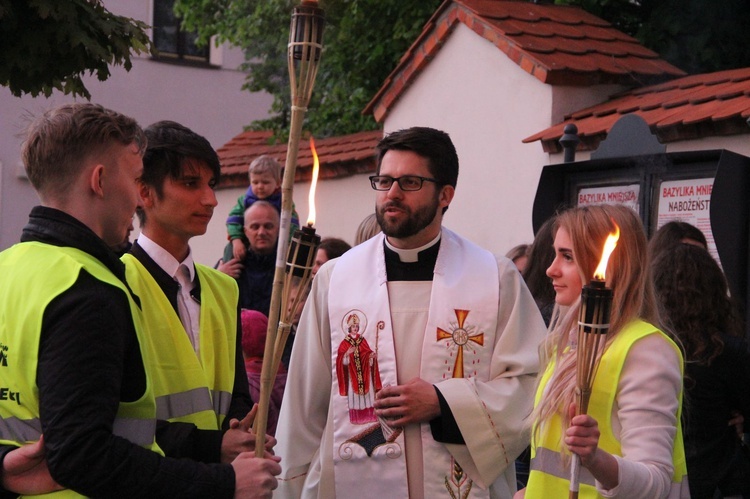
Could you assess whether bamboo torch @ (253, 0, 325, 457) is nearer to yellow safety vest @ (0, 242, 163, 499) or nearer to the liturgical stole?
yellow safety vest @ (0, 242, 163, 499)

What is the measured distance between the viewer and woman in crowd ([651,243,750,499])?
4.77 metres

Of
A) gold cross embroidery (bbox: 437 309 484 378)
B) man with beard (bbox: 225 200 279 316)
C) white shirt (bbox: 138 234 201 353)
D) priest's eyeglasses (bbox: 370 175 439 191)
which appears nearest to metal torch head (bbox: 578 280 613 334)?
white shirt (bbox: 138 234 201 353)

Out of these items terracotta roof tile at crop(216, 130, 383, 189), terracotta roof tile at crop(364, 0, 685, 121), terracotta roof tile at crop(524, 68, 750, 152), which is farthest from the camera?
terracotta roof tile at crop(216, 130, 383, 189)

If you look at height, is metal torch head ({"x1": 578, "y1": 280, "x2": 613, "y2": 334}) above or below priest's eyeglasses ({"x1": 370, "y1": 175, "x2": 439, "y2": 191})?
below

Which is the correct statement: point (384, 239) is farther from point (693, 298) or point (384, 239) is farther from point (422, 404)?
point (693, 298)

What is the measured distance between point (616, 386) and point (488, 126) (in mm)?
6652

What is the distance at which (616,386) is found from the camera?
3189 millimetres

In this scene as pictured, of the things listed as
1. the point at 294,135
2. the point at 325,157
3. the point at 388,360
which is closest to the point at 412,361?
the point at 388,360

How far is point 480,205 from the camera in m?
9.66

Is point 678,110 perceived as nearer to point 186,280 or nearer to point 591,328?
point 186,280

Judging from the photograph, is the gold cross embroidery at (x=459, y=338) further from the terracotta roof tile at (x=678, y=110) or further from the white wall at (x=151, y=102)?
the white wall at (x=151, y=102)

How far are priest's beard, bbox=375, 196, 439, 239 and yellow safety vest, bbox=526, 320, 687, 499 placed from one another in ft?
2.93

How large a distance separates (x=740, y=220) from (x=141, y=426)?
422cm

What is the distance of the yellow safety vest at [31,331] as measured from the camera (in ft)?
8.52
